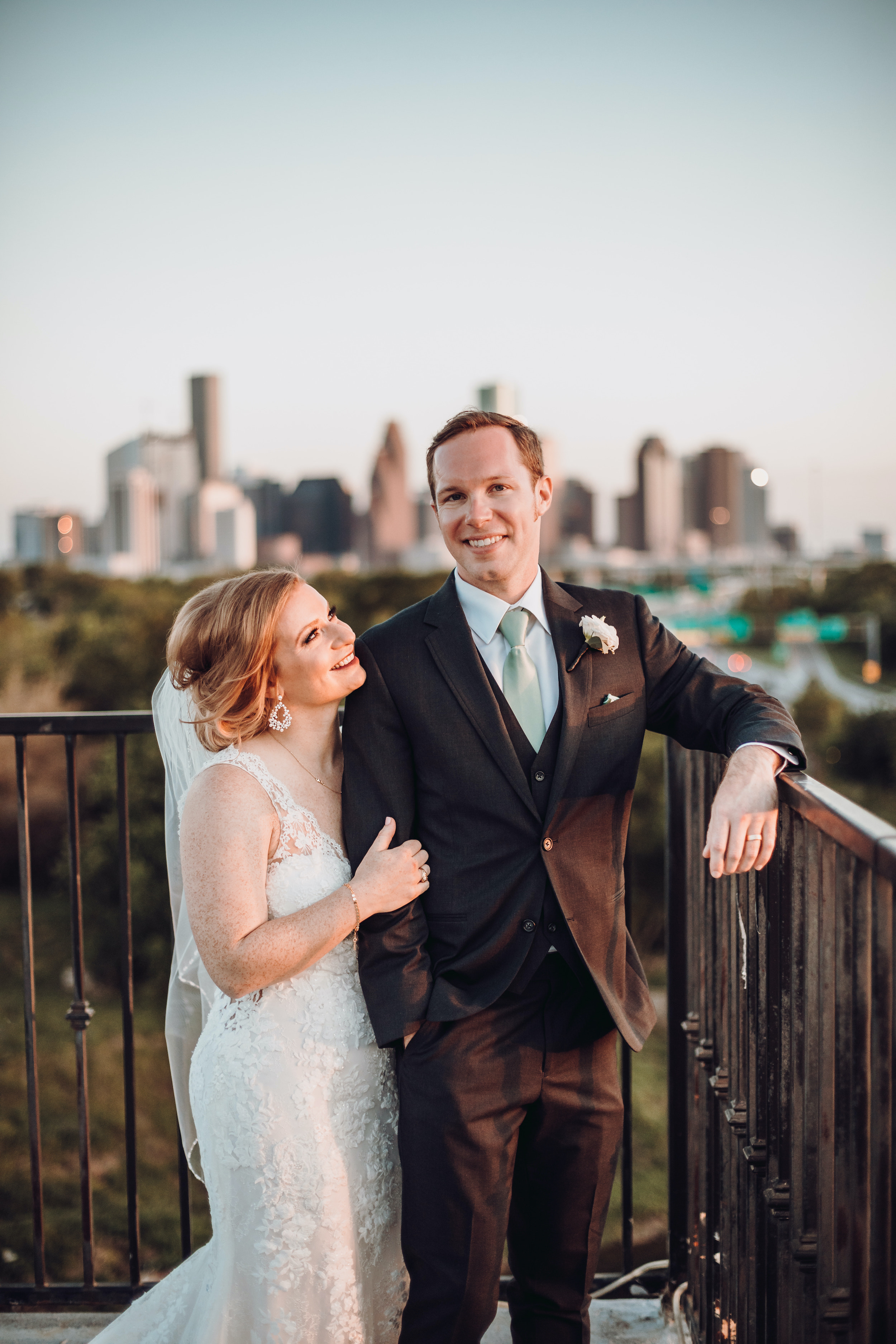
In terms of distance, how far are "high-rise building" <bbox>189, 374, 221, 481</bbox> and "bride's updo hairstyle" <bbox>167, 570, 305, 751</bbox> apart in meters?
56.0

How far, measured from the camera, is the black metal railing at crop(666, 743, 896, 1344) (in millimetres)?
1284

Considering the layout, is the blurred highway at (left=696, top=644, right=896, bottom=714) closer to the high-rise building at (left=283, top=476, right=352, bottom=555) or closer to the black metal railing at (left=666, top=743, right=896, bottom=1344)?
the high-rise building at (left=283, top=476, right=352, bottom=555)

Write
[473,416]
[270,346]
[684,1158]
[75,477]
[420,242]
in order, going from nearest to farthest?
[473,416] → [684,1158] → [420,242] → [75,477] → [270,346]

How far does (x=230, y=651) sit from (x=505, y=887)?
78 cm

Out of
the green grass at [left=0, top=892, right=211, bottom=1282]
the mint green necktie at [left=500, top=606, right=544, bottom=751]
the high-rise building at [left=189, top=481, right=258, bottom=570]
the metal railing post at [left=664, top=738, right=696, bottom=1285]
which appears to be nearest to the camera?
the mint green necktie at [left=500, top=606, right=544, bottom=751]

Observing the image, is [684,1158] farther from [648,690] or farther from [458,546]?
[458,546]

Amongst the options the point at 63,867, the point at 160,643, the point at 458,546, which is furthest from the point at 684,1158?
the point at 160,643

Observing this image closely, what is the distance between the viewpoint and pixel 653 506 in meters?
72.5

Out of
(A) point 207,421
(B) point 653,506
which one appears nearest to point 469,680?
(A) point 207,421

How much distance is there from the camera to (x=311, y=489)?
2213 inches

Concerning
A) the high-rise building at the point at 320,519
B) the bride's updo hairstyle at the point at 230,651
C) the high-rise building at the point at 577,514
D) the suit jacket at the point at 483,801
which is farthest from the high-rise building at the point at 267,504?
the suit jacket at the point at 483,801

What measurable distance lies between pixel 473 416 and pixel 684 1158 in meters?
1.96

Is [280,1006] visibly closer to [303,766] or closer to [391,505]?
[303,766]

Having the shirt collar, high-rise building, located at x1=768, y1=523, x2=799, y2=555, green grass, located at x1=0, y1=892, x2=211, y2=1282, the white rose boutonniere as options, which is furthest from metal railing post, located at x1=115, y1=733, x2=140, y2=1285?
high-rise building, located at x1=768, y1=523, x2=799, y2=555
